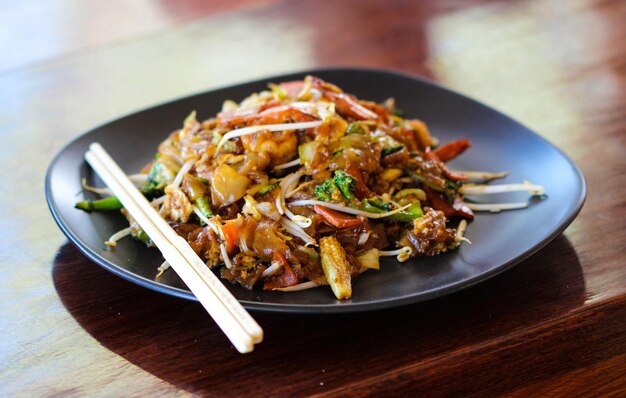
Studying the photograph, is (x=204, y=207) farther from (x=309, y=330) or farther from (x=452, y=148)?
(x=452, y=148)

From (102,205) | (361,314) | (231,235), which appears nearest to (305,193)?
(231,235)

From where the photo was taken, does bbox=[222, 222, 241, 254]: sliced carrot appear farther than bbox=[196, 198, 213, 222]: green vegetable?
No

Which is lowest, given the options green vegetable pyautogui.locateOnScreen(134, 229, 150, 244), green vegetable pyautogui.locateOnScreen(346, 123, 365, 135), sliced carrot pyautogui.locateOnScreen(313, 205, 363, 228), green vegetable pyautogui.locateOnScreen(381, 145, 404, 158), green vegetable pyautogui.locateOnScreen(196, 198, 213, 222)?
sliced carrot pyautogui.locateOnScreen(313, 205, 363, 228)

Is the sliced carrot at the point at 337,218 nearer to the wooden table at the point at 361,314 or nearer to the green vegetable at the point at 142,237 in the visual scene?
the wooden table at the point at 361,314

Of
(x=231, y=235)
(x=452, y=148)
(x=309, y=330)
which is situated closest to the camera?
(x=309, y=330)

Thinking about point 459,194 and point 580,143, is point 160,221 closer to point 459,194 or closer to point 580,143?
point 459,194

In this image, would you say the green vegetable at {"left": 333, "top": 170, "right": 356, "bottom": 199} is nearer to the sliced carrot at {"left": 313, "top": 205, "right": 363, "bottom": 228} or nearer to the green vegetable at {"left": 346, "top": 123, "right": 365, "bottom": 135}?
the sliced carrot at {"left": 313, "top": 205, "right": 363, "bottom": 228}

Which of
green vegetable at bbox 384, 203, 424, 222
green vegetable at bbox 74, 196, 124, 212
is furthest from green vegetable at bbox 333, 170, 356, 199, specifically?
green vegetable at bbox 74, 196, 124, 212

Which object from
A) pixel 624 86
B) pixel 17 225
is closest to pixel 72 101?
pixel 17 225
